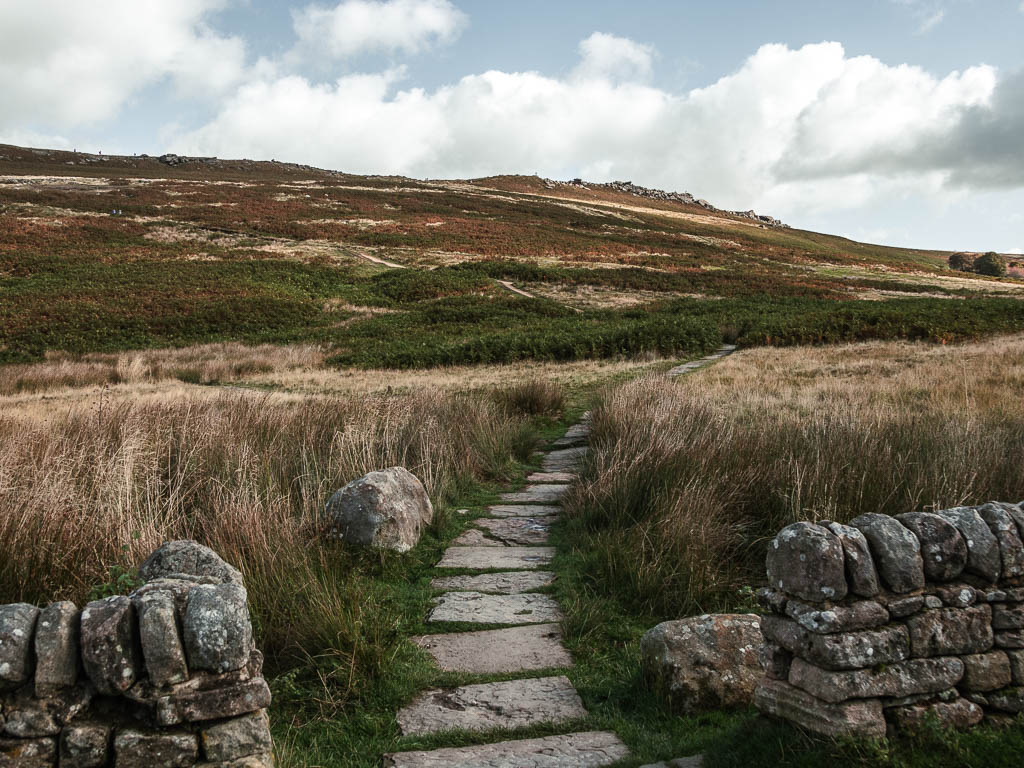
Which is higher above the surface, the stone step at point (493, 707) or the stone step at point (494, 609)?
the stone step at point (493, 707)

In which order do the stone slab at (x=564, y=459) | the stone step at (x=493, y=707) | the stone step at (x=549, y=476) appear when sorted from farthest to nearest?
the stone slab at (x=564, y=459)
the stone step at (x=549, y=476)
the stone step at (x=493, y=707)

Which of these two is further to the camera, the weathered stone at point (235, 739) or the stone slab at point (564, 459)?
the stone slab at point (564, 459)

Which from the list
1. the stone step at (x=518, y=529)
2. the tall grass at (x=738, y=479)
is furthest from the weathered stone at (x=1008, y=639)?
the stone step at (x=518, y=529)

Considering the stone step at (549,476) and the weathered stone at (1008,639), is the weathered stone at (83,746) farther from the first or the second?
the stone step at (549,476)

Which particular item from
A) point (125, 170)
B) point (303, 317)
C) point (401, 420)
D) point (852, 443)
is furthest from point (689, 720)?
point (125, 170)

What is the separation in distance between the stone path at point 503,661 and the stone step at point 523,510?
273 millimetres

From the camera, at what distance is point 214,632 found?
→ 2.47 m

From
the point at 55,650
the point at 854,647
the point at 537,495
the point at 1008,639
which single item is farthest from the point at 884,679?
the point at 537,495

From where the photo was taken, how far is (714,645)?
3820mm

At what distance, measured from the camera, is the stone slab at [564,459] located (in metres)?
9.20

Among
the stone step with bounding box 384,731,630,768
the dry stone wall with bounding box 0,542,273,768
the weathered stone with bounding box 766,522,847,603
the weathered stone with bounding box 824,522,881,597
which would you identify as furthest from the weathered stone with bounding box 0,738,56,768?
the weathered stone with bounding box 824,522,881,597

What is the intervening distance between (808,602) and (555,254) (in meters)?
51.0

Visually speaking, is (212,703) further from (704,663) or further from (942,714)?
(942,714)

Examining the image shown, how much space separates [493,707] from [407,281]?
3673cm
